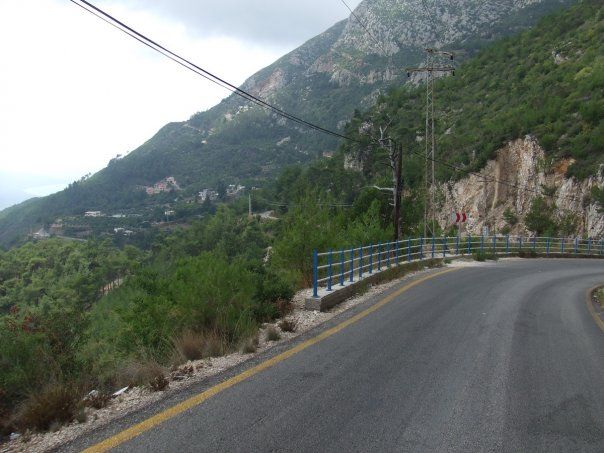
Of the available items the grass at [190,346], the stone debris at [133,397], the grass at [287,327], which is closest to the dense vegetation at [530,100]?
the grass at [287,327]

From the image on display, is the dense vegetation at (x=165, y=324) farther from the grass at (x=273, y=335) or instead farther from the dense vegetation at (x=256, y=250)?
the grass at (x=273, y=335)

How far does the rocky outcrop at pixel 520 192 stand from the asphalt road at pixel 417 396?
38177 mm

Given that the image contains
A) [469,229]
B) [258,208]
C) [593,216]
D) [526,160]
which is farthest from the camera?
[258,208]

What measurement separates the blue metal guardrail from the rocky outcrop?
5.07 meters

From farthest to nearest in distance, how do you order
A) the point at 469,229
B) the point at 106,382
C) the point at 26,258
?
the point at 26,258, the point at 469,229, the point at 106,382

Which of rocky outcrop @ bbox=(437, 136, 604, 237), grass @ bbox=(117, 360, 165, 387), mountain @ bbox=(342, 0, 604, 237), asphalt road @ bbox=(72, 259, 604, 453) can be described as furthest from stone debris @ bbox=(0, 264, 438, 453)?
rocky outcrop @ bbox=(437, 136, 604, 237)

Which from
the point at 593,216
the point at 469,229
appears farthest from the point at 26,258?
the point at 593,216

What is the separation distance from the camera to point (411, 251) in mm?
25000

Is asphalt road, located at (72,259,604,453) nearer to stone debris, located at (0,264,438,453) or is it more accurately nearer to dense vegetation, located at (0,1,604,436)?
stone debris, located at (0,264,438,453)

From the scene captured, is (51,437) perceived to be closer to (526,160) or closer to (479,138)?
(526,160)

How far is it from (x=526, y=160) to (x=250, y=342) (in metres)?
52.4

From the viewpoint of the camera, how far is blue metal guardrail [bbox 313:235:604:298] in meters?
13.3

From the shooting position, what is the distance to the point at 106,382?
7281mm

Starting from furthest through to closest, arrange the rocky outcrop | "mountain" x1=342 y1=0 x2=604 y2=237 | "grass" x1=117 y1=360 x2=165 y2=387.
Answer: "mountain" x1=342 y1=0 x2=604 y2=237 → the rocky outcrop → "grass" x1=117 y1=360 x2=165 y2=387
